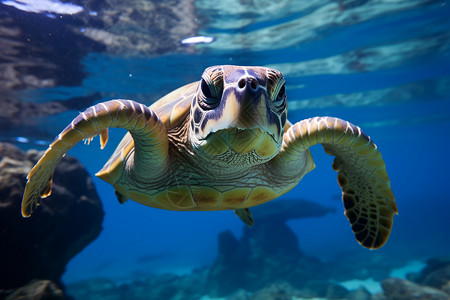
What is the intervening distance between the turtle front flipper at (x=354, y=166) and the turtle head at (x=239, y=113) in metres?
0.72

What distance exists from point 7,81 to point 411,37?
50.8 feet

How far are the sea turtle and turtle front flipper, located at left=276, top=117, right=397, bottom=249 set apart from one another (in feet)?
0.03

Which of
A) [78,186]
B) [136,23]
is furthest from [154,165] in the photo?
[136,23]

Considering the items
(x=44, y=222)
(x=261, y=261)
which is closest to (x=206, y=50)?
(x=44, y=222)

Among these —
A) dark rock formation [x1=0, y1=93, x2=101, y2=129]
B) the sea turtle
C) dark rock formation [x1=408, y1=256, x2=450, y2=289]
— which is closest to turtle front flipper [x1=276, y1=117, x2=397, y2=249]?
the sea turtle

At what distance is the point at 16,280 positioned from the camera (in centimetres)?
589

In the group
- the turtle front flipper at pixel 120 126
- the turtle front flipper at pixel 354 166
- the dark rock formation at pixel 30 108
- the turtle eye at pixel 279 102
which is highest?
the dark rock formation at pixel 30 108

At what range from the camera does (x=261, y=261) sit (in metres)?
13.6

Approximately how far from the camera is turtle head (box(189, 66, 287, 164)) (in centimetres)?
148

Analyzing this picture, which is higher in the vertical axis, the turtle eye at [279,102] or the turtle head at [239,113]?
the turtle eye at [279,102]

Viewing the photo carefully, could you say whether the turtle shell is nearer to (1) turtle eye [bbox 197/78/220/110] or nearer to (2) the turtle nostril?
(1) turtle eye [bbox 197/78/220/110]

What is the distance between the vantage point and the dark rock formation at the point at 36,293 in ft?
Result: 14.6

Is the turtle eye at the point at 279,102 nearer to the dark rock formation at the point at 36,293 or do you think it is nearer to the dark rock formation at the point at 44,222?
the dark rock formation at the point at 36,293

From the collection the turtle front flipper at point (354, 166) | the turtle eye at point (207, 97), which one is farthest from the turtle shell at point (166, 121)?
the turtle front flipper at point (354, 166)
